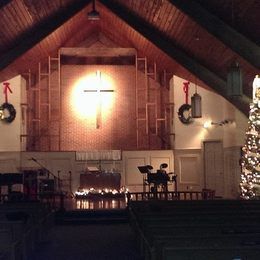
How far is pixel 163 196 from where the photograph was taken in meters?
15.8

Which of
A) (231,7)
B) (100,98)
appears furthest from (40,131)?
(231,7)

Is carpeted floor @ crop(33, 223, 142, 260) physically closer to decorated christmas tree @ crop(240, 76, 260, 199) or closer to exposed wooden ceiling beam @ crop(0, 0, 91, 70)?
decorated christmas tree @ crop(240, 76, 260, 199)

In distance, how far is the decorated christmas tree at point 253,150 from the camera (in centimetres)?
1041

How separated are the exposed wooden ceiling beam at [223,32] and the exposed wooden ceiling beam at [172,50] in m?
2.95

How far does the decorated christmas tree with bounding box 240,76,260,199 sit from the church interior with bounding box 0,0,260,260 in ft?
0.11

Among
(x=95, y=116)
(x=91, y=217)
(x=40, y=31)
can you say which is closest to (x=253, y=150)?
(x=91, y=217)

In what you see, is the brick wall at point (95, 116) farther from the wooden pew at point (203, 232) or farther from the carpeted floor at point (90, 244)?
the wooden pew at point (203, 232)

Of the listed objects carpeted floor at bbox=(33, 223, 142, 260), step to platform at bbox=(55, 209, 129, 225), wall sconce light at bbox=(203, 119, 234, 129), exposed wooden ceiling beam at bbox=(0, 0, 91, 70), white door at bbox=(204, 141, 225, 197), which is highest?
exposed wooden ceiling beam at bbox=(0, 0, 91, 70)

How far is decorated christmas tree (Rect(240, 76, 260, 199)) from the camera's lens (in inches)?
410

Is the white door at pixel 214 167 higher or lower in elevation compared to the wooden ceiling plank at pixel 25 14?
lower

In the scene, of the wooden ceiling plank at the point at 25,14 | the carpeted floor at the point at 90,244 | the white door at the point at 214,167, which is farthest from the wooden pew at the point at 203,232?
the white door at the point at 214,167

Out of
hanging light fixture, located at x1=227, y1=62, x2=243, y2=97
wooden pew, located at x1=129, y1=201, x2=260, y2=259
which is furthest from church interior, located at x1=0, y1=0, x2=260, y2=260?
wooden pew, located at x1=129, y1=201, x2=260, y2=259

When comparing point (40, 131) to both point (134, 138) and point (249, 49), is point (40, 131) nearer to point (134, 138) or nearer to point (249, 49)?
point (134, 138)

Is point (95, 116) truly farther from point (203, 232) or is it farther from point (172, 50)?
point (203, 232)
